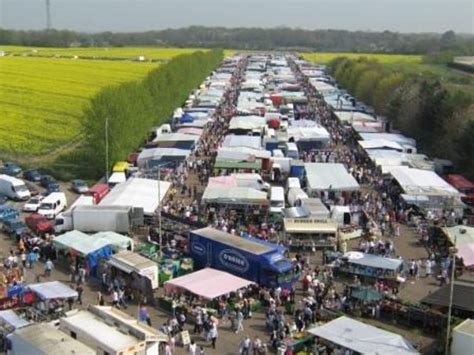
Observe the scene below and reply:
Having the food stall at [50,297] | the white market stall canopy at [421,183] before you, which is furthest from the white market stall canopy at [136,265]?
the white market stall canopy at [421,183]

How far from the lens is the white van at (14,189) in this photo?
34031 mm

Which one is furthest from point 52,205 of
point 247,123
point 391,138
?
point 391,138

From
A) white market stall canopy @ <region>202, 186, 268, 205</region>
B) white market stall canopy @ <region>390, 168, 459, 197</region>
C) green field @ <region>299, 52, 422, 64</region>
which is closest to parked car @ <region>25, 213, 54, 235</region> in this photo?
white market stall canopy @ <region>202, 186, 268, 205</region>

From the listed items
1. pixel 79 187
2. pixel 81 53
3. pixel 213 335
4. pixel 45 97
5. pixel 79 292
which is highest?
pixel 81 53

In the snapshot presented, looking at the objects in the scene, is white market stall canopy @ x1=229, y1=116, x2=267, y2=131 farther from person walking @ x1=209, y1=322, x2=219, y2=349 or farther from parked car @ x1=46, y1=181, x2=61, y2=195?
person walking @ x1=209, y1=322, x2=219, y2=349

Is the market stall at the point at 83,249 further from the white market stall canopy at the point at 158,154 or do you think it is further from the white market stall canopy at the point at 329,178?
the white market stall canopy at the point at 158,154

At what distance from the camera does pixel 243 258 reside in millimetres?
22281

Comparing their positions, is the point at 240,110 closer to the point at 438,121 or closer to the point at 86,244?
the point at 438,121

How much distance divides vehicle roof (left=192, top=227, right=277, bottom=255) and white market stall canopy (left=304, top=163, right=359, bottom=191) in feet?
33.7

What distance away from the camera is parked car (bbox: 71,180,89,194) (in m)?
36.1

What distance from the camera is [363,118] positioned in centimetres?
5803

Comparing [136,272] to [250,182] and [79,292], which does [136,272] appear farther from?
[250,182]

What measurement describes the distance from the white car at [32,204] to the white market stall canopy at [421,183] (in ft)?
59.9

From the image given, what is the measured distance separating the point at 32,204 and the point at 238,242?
44.7 feet
